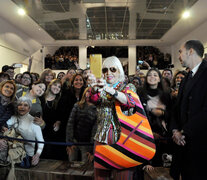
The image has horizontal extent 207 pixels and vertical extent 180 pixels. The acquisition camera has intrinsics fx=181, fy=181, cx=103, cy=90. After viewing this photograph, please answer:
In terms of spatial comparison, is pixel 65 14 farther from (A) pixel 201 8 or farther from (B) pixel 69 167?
(B) pixel 69 167

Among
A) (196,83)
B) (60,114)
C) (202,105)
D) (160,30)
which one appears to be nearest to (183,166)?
(202,105)

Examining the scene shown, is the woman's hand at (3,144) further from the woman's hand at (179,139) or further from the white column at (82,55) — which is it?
the white column at (82,55)

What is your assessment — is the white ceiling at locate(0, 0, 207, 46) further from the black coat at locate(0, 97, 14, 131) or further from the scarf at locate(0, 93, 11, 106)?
the black coat at locate(0, 97, 14, 131)

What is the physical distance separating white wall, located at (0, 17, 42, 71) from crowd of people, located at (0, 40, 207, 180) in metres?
5.84

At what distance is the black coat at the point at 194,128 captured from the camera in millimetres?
1524

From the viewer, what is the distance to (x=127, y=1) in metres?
7.16

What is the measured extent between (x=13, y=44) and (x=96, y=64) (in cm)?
999

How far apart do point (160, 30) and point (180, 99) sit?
9.72 metres

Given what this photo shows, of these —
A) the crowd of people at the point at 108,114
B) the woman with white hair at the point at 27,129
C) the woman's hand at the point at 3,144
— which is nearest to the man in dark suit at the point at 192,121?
the crowd of people at the point at 108,114

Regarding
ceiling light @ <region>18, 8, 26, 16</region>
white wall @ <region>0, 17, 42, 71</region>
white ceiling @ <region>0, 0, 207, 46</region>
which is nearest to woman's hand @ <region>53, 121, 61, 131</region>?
white ceiling @ <region>0, 0, 207, 46</region>

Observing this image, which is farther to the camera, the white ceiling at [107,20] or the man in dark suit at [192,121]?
the white ceiling at [107,20]

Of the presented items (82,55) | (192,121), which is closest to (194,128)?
(192,121)

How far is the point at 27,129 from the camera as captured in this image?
2594 mm

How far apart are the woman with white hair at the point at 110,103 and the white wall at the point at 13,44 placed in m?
8.72
